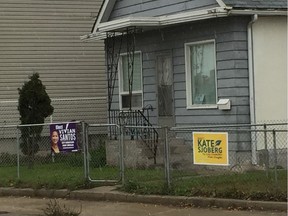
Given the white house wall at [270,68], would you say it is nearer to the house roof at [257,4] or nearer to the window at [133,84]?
the house roof at [257,4]

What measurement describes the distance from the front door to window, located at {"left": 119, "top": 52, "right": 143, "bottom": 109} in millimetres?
842

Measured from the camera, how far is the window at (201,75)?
1524 centimetres

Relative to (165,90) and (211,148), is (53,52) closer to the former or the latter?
(165,90)

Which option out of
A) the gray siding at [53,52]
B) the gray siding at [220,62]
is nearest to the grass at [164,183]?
the gray siding at [220,62]

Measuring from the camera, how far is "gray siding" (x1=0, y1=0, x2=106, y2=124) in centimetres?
2006

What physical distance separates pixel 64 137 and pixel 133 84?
4150 mm

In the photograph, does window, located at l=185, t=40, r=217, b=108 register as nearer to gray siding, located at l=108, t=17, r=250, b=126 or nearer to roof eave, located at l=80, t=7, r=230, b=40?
gray siding, located at l=108, t=17, r=250, b=126

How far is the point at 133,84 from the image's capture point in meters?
17.8

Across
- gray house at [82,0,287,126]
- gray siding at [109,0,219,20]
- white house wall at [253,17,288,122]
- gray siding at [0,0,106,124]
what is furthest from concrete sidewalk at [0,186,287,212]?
gray siding at [0,0,106,124]

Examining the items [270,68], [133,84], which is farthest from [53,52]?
[270,68]

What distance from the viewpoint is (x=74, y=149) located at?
1407cm

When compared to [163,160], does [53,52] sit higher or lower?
higher

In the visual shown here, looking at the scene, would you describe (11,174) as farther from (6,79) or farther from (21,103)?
(6,79)

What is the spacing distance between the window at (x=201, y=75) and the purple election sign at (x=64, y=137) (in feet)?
10.9
